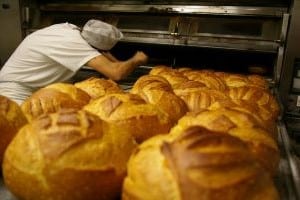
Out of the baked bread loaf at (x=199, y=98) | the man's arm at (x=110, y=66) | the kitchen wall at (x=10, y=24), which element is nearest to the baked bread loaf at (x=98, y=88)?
the baked bread loaf at (x=199, y=98)

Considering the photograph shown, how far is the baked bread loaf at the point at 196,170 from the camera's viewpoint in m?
0.54

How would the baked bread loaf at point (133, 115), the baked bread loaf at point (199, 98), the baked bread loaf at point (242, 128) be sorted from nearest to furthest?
the baked bread loaf at point (242, 128)
the baked bread loaf at point (133, 115)
the baked bread loaf at point (199, 98)

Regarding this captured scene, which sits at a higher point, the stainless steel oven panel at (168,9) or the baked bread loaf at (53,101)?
the stainless steel oven panel at (168,9)

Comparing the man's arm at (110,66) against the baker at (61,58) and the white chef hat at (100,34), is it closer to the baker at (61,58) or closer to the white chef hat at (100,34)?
the baker at (61,58)

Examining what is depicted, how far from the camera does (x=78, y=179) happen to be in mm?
627

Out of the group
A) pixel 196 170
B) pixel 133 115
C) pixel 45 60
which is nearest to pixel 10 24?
pixel 45 60

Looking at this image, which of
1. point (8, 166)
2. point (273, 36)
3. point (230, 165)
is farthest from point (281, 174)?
point (273, 36)

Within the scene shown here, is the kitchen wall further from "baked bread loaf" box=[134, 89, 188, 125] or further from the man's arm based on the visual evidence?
"baked bread loaf" box=[134, 89, 188, 125]

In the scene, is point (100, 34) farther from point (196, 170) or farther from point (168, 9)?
point (196, 170)

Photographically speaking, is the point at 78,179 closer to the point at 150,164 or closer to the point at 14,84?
the point at 150,164

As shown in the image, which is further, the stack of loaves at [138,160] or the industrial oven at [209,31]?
the industrial oven at [209,31]

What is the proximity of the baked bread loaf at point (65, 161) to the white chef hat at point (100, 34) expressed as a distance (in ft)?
5.77

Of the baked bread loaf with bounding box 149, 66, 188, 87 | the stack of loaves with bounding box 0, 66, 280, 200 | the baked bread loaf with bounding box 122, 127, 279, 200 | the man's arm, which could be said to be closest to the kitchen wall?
the man's arm

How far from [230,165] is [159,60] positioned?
7.75 ft
